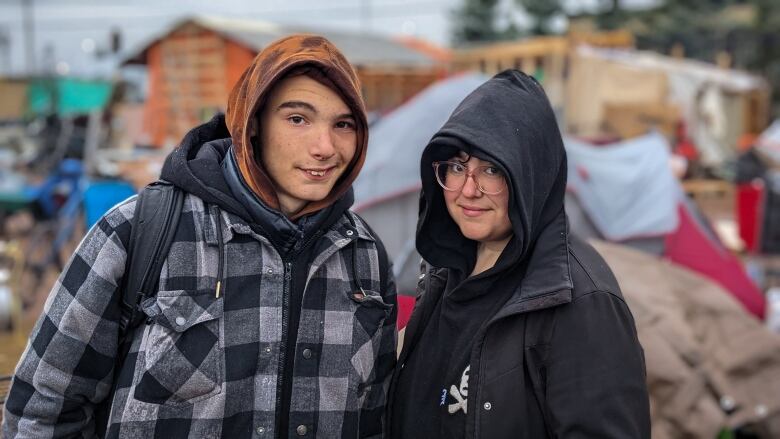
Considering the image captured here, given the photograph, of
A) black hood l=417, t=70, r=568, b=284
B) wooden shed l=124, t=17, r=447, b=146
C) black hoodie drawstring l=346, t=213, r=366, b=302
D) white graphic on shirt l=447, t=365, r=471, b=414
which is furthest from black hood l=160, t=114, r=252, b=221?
wooden shed l=124, t=17, r=447, b=146

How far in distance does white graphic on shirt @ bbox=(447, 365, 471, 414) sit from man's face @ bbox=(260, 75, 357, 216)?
1.88 feet

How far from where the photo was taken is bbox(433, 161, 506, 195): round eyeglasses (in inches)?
71.9

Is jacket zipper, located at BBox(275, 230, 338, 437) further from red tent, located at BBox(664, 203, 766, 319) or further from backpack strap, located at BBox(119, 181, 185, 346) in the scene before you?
red tent, located at BBox(664, 203, 766, 319)

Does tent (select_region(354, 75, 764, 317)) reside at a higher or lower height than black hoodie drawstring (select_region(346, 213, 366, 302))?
lower

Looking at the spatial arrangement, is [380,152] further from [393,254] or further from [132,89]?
[132,89]

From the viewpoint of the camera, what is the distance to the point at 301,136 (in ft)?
5.86

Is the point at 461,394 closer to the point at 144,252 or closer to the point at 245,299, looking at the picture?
the point at 245,299

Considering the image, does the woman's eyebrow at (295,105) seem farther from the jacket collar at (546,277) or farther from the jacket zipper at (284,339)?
the jacket collar at (546,277)

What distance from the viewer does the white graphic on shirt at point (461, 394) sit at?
72.9 inches

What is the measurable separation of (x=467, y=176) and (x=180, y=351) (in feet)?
2.64

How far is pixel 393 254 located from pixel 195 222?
3.05m

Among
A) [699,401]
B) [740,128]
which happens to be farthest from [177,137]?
[740,128]

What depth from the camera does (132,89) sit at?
28266mm

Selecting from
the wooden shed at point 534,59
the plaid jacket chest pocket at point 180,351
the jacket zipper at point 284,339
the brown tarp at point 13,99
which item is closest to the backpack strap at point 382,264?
the jacket zipper at point 284,339
